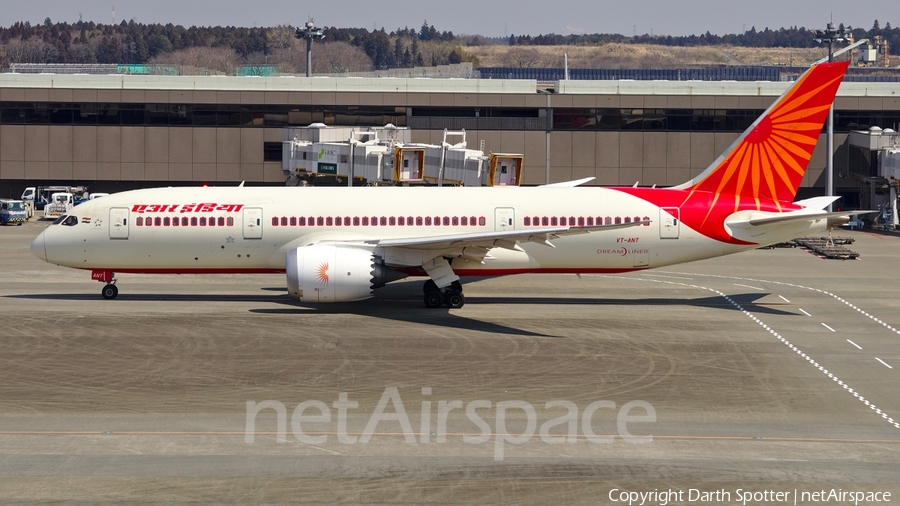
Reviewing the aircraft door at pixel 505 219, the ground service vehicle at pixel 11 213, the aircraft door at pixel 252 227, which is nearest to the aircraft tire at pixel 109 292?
the aircraft door at pixel 252 227

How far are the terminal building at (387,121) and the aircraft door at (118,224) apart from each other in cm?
4613

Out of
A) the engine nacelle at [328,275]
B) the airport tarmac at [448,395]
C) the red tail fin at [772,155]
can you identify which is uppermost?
the red tail fin at [772,155]

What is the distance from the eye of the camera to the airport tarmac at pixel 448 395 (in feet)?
65.2

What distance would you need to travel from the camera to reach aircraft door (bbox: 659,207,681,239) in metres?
39.7

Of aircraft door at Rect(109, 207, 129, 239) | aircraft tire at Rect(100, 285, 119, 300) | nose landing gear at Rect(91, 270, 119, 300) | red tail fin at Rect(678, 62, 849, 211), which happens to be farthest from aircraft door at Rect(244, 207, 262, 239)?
red tail fin at Rect(678, 62, 849, 211)

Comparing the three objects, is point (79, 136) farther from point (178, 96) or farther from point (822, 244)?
point (822, 244)

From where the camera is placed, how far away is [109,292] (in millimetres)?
40688

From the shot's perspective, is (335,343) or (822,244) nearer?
(335,343)

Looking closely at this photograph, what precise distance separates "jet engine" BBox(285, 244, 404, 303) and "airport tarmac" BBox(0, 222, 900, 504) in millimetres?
868

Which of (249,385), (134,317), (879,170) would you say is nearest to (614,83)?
(879,170)

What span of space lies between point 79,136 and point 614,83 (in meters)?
45.2

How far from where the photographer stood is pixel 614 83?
84188mm

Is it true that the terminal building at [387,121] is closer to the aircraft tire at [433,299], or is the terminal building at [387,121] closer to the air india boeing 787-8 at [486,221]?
the air india boeing 787-8 at [486,221]

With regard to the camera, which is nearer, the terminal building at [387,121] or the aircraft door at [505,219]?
the aircraft door at [505,219]
